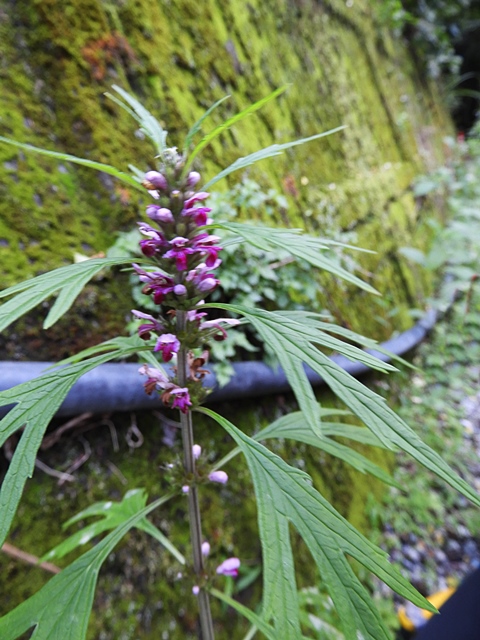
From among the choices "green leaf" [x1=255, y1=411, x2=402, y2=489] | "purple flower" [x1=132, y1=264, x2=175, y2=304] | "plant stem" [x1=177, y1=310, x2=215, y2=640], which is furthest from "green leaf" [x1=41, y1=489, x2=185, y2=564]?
"purple flower" [x1=132, y1=264, x2=175, y2=304]

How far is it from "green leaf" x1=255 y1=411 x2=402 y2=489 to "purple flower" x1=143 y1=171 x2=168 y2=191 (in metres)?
0.47

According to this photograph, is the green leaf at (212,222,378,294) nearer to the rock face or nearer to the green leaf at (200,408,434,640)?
the green leaf at (200,408,434,640)

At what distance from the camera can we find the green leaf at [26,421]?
467 millimetres

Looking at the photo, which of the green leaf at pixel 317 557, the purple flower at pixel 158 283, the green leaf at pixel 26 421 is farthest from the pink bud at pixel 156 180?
the green leaf at pixel 317 557

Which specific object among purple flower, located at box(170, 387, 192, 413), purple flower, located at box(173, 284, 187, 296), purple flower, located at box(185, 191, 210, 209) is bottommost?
purple flower, located at box(170, 387, 192, 413)

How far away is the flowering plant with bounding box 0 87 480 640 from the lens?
17.8 inches

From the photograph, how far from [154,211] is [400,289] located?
2646 millimetres

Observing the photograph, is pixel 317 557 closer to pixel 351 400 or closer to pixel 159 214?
pixel 351 400

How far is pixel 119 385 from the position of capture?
43.9 inches

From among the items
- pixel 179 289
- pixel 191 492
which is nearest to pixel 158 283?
pixel 179 289

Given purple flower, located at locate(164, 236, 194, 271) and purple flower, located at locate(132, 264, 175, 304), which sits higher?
purple flower, located at locate(164, 236, 194, 271)

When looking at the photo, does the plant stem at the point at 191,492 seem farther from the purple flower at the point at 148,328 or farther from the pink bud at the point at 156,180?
the pink bud at the point at 156,180

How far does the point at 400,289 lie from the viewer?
289cm

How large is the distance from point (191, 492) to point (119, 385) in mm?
505
